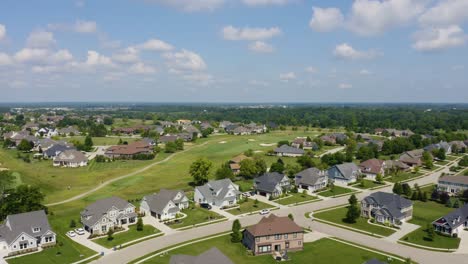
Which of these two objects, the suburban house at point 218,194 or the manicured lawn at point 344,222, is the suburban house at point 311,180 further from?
the suburban house at point 218,194

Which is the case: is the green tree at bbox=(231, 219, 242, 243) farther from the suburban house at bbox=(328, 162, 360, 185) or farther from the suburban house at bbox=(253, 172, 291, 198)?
the suburban house at bbox=(328, 162, 360, 185)

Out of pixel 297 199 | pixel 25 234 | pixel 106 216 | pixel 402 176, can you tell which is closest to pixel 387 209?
pixel 297 199

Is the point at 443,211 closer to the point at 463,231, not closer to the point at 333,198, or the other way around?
the point at 463,231

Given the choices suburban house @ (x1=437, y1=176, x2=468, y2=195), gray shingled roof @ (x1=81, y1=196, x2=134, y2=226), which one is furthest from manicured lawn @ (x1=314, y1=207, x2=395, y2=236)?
gray shingled roof @ (x1=81, y1=196, x2=134, y2=226)

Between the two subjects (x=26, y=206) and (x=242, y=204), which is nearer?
(x=26, y=206)

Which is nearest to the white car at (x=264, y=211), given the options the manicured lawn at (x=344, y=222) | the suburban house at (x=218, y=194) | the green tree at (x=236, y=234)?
the suburban house at (x=218, y=194)

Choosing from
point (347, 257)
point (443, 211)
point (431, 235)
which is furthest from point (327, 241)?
point (443, 211)
